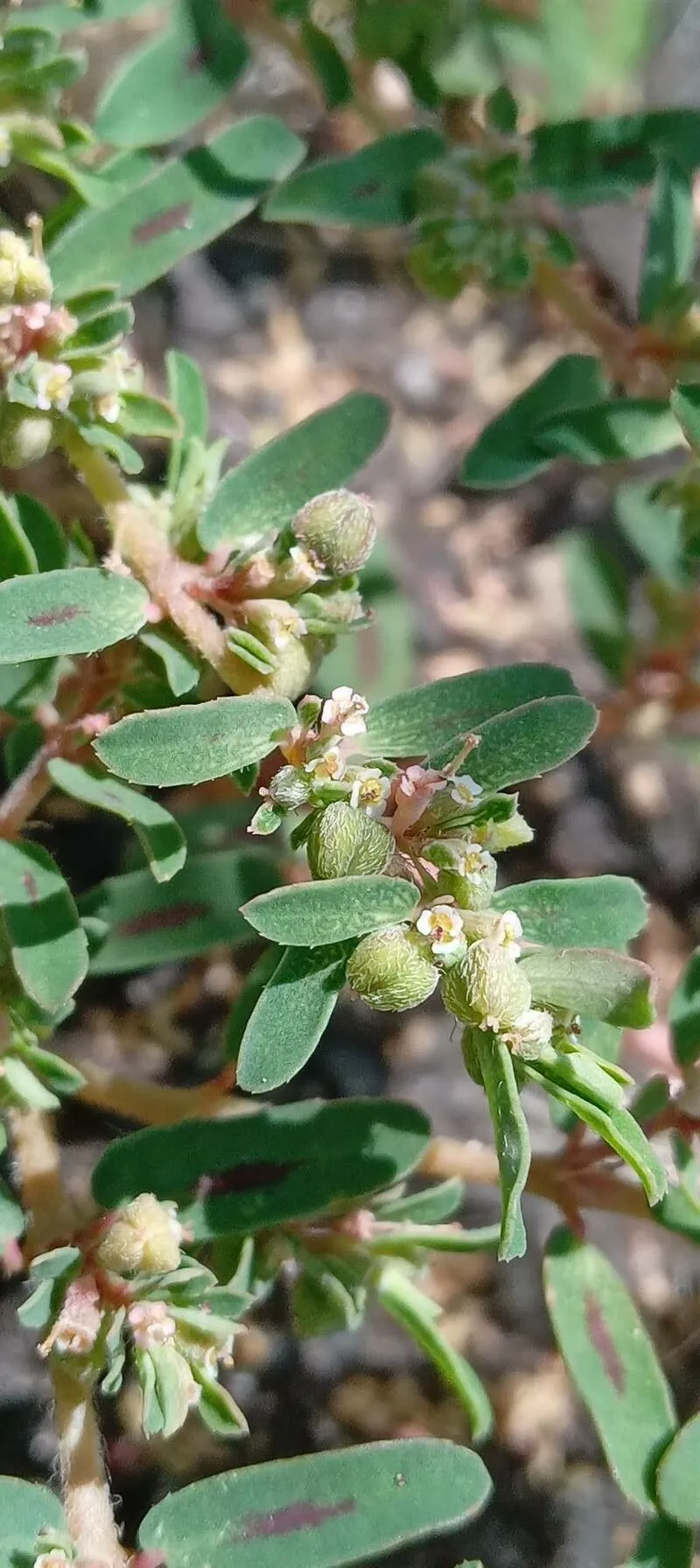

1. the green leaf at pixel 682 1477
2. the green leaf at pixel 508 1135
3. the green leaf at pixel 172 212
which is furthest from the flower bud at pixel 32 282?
the green leaf at pixel 682 1477

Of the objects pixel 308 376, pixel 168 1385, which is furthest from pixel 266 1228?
pixel 308 376

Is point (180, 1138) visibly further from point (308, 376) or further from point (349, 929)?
point (308, 376)

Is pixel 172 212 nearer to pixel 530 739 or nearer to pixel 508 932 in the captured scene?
pixel 530 739

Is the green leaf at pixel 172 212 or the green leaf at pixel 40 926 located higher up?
the green leaf at pixel 172 212

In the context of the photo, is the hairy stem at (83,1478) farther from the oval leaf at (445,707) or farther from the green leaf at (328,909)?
the oval leaf at (445,707)

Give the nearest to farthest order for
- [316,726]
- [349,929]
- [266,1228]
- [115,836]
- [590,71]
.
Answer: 1. [349,929]
2. [316,726]
3. [266,1228]
4. [115,836]
5. [590,71]

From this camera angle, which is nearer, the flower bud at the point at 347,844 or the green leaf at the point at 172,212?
the flower bud at the point at 347,844

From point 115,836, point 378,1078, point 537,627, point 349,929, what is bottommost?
point 378,1078
